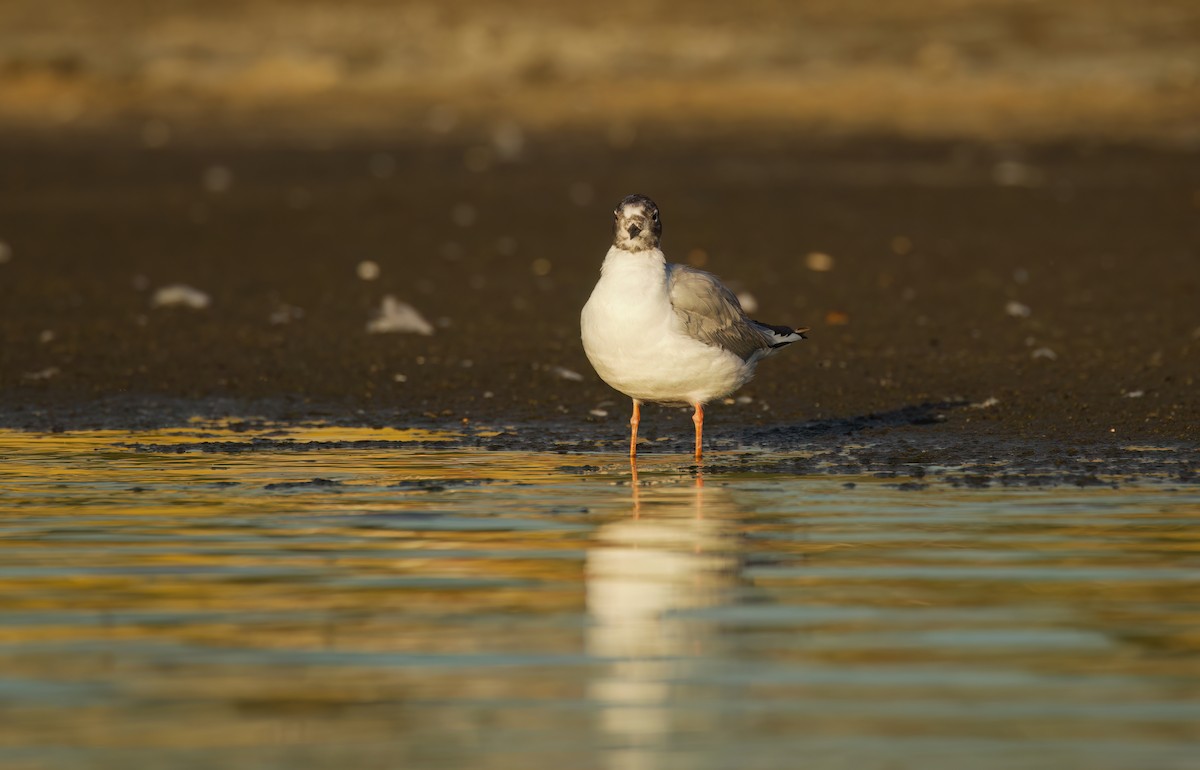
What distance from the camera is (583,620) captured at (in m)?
6.63

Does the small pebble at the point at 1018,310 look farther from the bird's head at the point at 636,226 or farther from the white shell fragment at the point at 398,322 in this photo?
the bird's head at the point at 636,226

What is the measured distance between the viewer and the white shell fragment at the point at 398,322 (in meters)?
14.7

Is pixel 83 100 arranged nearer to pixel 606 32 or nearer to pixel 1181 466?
pixel 606 32

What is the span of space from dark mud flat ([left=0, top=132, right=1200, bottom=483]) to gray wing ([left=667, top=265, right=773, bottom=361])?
22.6 inches

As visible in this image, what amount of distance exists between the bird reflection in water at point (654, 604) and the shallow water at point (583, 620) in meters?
0.02

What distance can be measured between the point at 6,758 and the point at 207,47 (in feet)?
120

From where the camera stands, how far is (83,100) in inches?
1417

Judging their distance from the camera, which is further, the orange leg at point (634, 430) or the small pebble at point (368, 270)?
the small pebble at point (368, 270)

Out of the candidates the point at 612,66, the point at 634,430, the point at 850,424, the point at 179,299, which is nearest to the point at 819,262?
the point at 179,299

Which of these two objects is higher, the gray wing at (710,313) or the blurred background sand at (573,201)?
the blurred background sand at (573,201)

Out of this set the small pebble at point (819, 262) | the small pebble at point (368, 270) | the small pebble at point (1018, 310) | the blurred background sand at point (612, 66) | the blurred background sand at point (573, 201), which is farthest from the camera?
the blurred background sand at point (612, 66)

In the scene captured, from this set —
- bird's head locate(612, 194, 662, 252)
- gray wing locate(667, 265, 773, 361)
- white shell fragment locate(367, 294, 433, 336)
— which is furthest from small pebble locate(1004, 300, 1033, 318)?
bird's head locate(612, 194, 662, 252)

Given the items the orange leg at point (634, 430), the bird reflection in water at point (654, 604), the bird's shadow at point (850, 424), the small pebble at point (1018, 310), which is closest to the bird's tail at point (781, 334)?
the bird's shadow at point (850, 424)

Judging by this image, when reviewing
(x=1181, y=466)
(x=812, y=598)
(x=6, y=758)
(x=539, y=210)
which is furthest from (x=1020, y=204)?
(x=6, y=758)
